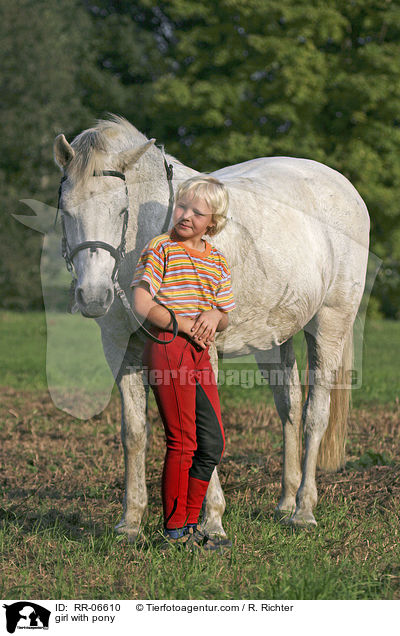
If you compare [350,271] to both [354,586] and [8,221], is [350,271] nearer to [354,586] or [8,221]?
[354,586]

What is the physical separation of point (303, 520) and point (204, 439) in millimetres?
1067

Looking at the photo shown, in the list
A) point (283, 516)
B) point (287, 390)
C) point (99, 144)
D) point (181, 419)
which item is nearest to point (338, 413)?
point (287, 390)

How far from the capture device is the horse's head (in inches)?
123

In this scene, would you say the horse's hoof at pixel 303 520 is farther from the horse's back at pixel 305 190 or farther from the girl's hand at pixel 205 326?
the horse's back at pixel 305 190

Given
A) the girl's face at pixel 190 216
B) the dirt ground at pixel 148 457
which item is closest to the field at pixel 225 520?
the dirt ground at pixel 148 457

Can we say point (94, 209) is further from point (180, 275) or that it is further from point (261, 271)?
point (261, 271)

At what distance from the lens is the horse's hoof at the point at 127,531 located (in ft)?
12.6

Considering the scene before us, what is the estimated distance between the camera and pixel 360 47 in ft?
68.7

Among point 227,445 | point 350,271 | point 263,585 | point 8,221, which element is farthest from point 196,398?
point 8,221

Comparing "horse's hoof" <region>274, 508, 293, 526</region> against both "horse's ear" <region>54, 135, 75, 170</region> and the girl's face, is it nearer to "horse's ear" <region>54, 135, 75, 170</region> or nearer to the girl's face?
the girl's face
